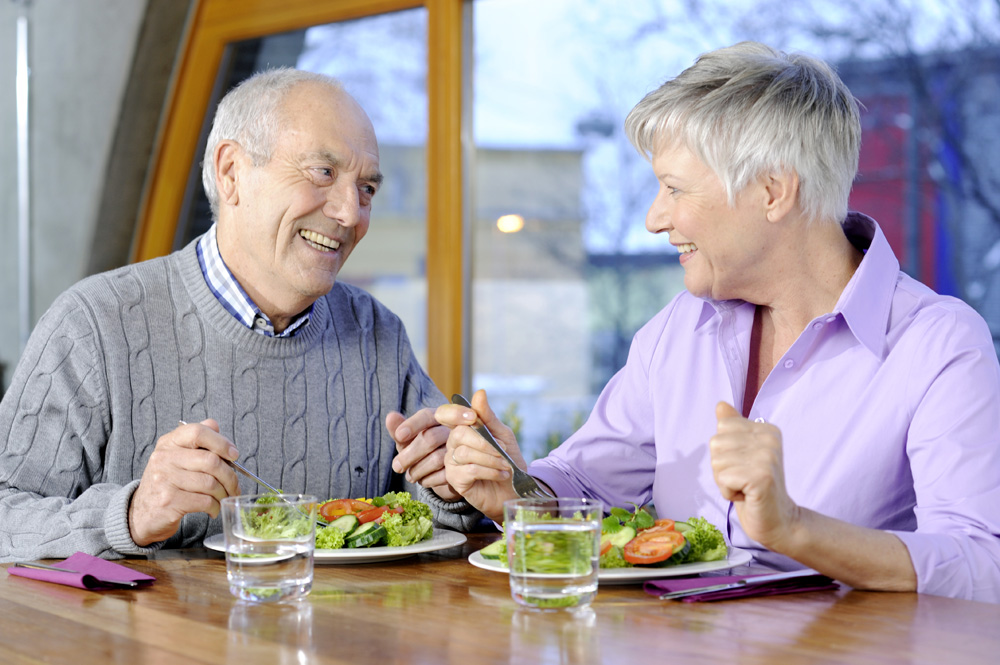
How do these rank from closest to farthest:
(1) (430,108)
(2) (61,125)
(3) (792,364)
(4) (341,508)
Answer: (4) (341,508) < (3) (792,364) < (1) (430,108) < (2) (61,125)

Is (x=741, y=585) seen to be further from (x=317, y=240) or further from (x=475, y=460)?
(x=317, y=240)

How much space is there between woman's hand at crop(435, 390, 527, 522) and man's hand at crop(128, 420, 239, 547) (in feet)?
1.09

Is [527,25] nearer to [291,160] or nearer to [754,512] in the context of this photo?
[291,160]

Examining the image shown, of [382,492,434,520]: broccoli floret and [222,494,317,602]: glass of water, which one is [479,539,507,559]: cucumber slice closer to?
[382,492,434,520]: broccoli floret

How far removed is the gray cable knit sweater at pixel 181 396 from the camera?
1794 millimetres

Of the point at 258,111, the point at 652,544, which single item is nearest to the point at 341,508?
the point at 652,544

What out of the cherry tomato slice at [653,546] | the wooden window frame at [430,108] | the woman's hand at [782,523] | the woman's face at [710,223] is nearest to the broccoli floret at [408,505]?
the cherry tomato slice at [653,546]

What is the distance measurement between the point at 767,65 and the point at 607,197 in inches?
81.8

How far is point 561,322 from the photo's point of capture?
3988 millimetres

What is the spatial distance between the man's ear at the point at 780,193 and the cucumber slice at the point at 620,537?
2.11 feet

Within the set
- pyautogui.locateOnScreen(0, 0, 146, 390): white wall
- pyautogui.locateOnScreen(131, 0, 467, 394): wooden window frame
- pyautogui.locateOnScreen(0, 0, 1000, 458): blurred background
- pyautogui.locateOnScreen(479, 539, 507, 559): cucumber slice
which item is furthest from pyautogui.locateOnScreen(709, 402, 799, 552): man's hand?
pyautogui.locateOnScreen(0, 0, 146, 390): white wall

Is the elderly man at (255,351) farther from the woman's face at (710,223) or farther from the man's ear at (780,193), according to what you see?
the man's ear at (780,193)

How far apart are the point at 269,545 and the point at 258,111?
1.11 m

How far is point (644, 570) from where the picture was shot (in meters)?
1.35
